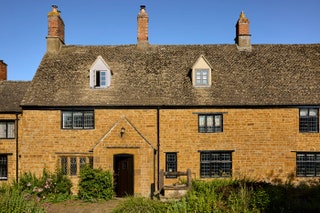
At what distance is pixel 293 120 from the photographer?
→ 19438 mm

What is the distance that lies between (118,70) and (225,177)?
33.3ft

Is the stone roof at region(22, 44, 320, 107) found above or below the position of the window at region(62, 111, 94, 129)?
above

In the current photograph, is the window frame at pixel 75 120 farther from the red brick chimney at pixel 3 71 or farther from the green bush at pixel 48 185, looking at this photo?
the red brick chimney at pixel 3 71

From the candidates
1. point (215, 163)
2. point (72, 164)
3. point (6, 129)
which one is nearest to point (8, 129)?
point (6, 129)

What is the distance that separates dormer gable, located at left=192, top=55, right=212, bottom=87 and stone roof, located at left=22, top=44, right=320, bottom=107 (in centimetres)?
47

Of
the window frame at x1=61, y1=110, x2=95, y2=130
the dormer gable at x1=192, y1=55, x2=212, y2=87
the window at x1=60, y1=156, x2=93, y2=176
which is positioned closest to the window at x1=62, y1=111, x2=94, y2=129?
the window frame at x1=61, y1=110, x2=95, y2=130

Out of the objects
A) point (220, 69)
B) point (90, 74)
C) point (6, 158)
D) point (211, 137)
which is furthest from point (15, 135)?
point (220, 69)

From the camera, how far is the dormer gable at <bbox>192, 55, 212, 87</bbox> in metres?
20.6

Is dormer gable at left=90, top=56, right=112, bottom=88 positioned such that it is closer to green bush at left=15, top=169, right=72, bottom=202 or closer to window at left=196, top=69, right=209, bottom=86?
window at left=196, top=69, right=209, bottom=86

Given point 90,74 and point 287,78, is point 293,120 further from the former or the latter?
point 90,74

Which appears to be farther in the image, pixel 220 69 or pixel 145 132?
pixel 220 69

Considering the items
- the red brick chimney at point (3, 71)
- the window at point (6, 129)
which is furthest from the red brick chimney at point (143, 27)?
the red brick chimney at point (3, 71)

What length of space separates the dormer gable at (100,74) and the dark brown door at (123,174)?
16.6 ft

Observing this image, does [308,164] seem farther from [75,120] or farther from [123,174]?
[75,120]
